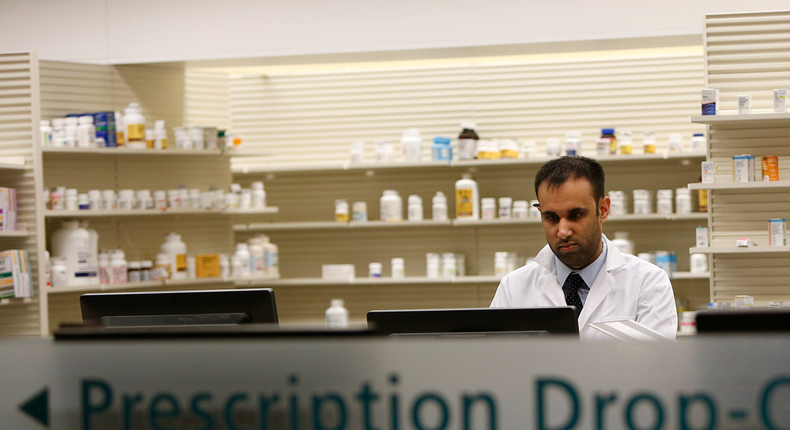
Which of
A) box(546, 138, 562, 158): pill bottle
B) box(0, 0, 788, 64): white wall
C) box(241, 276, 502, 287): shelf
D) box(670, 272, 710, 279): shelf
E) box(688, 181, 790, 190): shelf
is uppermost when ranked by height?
box(0, 0, 788, 64): white wall

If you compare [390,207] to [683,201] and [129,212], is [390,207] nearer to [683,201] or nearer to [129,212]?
[129,212]

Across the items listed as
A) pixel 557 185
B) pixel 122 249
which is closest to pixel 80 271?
pixel 122 249

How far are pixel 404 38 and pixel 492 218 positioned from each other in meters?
1.47

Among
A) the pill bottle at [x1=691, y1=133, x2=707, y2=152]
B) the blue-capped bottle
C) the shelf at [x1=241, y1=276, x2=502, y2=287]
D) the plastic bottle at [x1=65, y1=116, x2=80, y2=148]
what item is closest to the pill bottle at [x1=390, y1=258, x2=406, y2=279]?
the shelf at [x1=241, y1=276, x2=502, y2=287]

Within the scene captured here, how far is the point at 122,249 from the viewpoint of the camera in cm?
495

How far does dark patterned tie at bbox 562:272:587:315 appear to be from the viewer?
95.5 inches

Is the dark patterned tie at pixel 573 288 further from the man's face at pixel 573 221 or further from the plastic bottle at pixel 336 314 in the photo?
the plastic bottle at pixel 336 314

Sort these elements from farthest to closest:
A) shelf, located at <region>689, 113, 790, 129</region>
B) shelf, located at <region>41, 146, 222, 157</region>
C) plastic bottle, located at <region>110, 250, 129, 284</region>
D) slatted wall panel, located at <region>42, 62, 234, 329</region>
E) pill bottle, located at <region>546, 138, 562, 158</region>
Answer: pill bottle, located at <region>546, 138, 562, 158</region>
slatted wall panel, located at <region>42, 62, 234, 329</region>
plastic bottle, located at <region>110, 250, 129, 284</region>
shelf, located at <region>41, 146, 222, 157</region>
shelf, located at <region>689, 113, 790, 129</region>

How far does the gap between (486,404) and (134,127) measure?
14.4 ft

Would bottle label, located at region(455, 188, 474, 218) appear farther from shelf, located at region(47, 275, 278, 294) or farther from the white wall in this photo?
shelf, located at region(47, 275, 278, 294)

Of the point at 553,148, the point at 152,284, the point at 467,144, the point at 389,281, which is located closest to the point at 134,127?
the point at 152,284

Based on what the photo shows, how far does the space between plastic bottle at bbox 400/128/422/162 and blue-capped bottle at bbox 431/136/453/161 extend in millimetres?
123

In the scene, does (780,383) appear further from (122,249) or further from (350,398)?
(122,249)

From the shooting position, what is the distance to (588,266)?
7.97 feet
